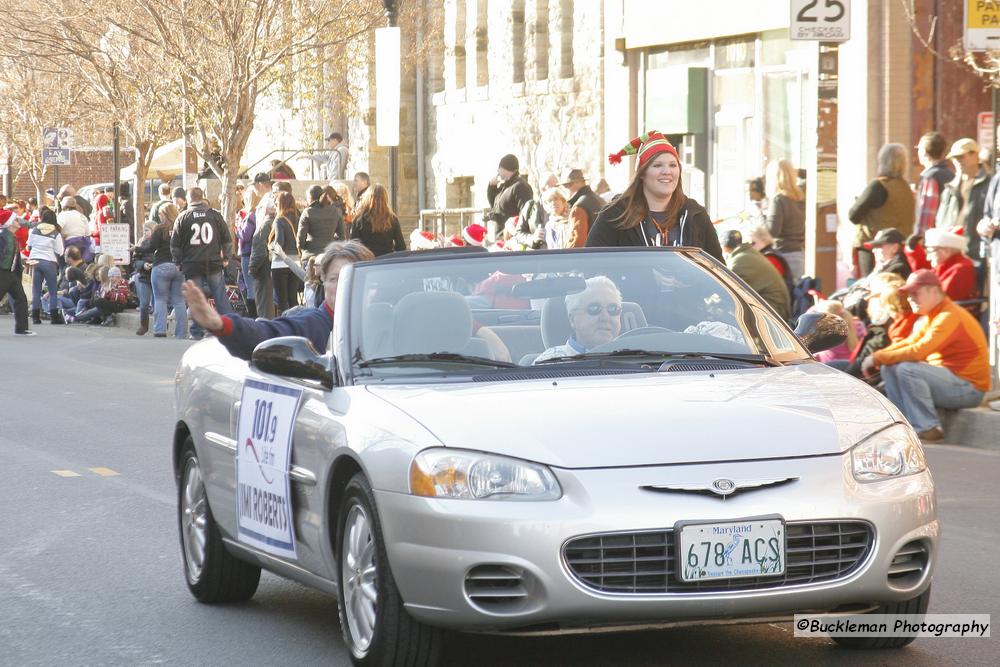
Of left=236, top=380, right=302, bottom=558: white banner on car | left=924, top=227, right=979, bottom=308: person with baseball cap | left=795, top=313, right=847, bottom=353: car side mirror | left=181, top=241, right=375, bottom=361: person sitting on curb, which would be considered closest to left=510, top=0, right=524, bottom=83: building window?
left=924, top=227, right=979, bottom=308: person with baseball cap

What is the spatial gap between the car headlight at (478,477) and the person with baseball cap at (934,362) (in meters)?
8.07

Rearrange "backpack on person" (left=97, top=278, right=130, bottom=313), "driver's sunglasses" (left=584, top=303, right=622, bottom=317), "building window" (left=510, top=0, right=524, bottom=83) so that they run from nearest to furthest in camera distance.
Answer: "driver's sunglasses" (left=584, top=303, right=622, bottom=317) < "backpack on person" (left=97, top=278, right=130, bottom=313) < "building window" (left=510, top=0, right=524, bottom=83)

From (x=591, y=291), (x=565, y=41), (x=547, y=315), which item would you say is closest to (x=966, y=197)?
(x=591, y=291)

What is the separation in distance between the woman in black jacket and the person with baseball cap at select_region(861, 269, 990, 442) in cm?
827

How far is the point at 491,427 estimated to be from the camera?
5.62m

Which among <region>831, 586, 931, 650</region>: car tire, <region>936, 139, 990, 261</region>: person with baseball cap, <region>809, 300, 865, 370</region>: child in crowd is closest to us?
<region>831, 586, 931, 650</region>: car tire

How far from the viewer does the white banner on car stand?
664 cm

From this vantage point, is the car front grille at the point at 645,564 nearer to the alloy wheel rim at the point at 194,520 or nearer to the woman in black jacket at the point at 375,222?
the alloy wheel rim at the point at 194,520

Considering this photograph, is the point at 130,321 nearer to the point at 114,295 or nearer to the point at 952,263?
the point at 114,295

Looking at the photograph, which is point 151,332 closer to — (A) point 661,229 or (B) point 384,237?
(B) point 384,237

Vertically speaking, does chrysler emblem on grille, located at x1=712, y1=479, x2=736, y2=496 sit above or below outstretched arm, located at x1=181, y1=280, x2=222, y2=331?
below

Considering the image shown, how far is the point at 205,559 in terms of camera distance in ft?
25.1

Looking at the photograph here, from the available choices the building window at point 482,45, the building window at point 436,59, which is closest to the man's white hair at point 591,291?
the building window at point 482,45

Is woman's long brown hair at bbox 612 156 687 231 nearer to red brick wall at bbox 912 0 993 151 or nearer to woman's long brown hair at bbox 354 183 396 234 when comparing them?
woman's long brown hair at bbox 354 183 396 234
